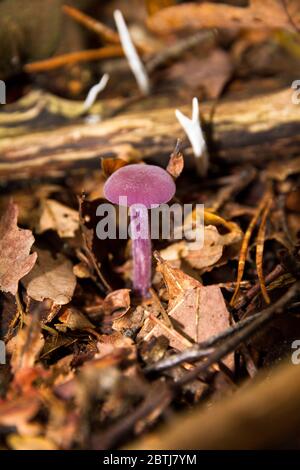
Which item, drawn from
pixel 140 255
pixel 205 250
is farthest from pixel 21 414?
pixel 205 250

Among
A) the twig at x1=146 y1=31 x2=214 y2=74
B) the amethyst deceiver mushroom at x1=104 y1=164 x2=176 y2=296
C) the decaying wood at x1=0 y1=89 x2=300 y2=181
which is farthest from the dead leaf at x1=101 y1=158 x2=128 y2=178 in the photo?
the twig at x1=146 y1=31 x2=214 y2=74

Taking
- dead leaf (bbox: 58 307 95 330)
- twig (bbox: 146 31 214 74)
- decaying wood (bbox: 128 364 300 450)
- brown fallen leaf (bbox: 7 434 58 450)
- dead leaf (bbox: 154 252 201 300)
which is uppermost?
twig (bbox: 146 31 214 74)

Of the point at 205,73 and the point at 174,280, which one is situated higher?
the point at 205,73

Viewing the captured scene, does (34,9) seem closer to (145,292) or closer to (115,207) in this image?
(115,207)

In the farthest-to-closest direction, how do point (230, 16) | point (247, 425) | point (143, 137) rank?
point (230, 16)
point (143, 137)
point (247, 425)

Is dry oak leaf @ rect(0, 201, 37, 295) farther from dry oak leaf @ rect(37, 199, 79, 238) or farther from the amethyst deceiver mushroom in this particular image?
the amethyst deceiver mushroom

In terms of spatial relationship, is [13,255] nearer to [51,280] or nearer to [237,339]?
[51,280]
